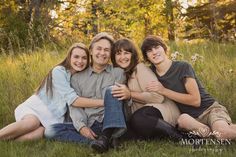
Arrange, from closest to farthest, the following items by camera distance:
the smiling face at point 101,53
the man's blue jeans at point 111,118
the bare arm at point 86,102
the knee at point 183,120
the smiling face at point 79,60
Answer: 1. the man's blue jeans at point 111,118
2. the knee at point 183,120
3. the bare arm at point 86,102
4. the smiling face at point 101,53
5. the smiling face at point 79,60

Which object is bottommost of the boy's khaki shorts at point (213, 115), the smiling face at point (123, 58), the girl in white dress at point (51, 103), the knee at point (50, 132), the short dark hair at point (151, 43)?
the knee at point (50, 132)

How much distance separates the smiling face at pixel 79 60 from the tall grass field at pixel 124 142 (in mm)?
832

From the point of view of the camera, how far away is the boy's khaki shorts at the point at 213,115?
4.11 meters

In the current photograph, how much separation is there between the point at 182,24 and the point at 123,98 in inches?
481

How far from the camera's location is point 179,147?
391 centimetres

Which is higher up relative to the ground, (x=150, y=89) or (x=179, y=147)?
(x=150, y=89)

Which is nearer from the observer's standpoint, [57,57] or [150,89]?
[150,89]

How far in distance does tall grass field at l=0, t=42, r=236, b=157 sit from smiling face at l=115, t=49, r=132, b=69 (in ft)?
2.78

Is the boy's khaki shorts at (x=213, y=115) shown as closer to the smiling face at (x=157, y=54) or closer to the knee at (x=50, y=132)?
the smiling face at (x=157, y=54)

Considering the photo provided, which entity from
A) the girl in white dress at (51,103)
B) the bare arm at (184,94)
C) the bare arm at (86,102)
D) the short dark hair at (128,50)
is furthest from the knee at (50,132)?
the bare arm at (184,94)

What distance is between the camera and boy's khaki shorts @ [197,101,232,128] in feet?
13.5

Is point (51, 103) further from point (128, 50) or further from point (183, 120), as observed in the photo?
point (183, 120)

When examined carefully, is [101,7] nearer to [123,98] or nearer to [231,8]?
[231,8]

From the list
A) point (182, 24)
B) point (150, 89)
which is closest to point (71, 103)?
point (150, 89)
